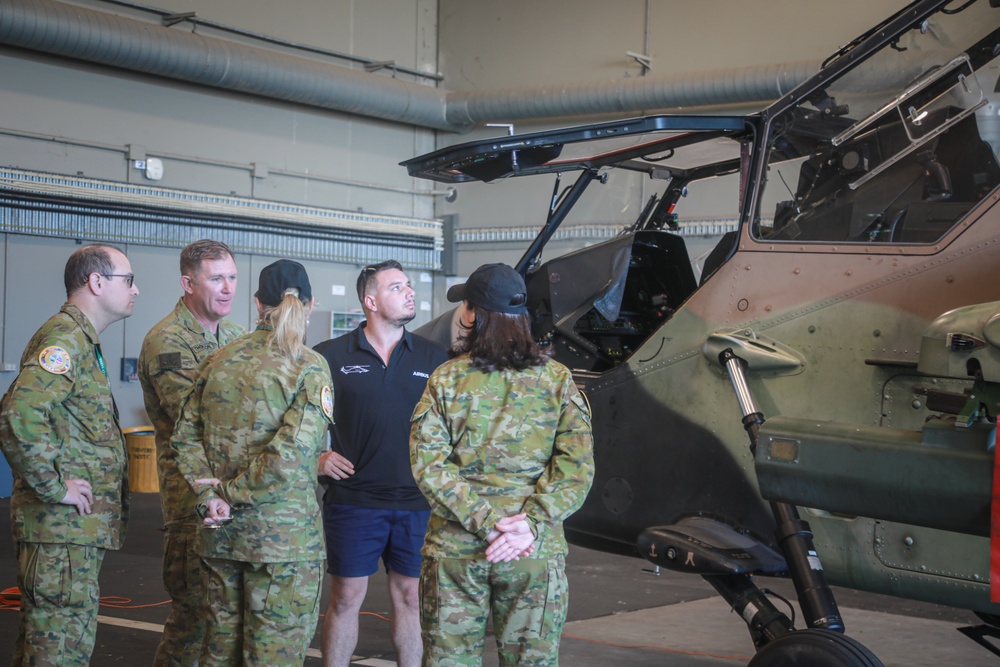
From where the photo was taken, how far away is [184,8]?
1145cm

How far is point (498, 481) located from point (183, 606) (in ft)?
5.21

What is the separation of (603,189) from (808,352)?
1.82 metres

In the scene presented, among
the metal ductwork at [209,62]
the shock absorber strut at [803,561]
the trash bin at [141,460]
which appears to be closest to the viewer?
the shock absorber strut at [803,561]

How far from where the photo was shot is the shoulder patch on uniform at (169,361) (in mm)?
4117

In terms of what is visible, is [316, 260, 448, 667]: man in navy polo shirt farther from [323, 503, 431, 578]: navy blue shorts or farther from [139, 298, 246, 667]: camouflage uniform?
[139, 298, 246, 667]: camouflage uniform

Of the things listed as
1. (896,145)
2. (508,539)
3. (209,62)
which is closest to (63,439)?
(508,539)

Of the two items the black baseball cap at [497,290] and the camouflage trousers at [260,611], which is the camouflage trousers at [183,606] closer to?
the camouflage trousers at [260,611]

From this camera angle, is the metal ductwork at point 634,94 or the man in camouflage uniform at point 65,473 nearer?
the man in camouflage uniform at point 65,473

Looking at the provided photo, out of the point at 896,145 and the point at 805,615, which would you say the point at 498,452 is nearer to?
the point at 805,615

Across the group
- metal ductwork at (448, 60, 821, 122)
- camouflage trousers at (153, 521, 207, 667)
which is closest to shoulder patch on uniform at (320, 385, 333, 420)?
camouflage trousers at (153, 521, 207, 667)

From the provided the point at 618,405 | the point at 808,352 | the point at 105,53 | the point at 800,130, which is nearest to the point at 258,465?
the point at 618,405

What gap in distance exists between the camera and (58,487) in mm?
3727

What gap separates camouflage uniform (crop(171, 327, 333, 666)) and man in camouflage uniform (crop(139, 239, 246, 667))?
0.91 feet

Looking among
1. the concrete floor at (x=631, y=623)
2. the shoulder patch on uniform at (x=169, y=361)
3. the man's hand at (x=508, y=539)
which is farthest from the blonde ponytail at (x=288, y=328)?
the concrete floor at (x=631, y=623)
